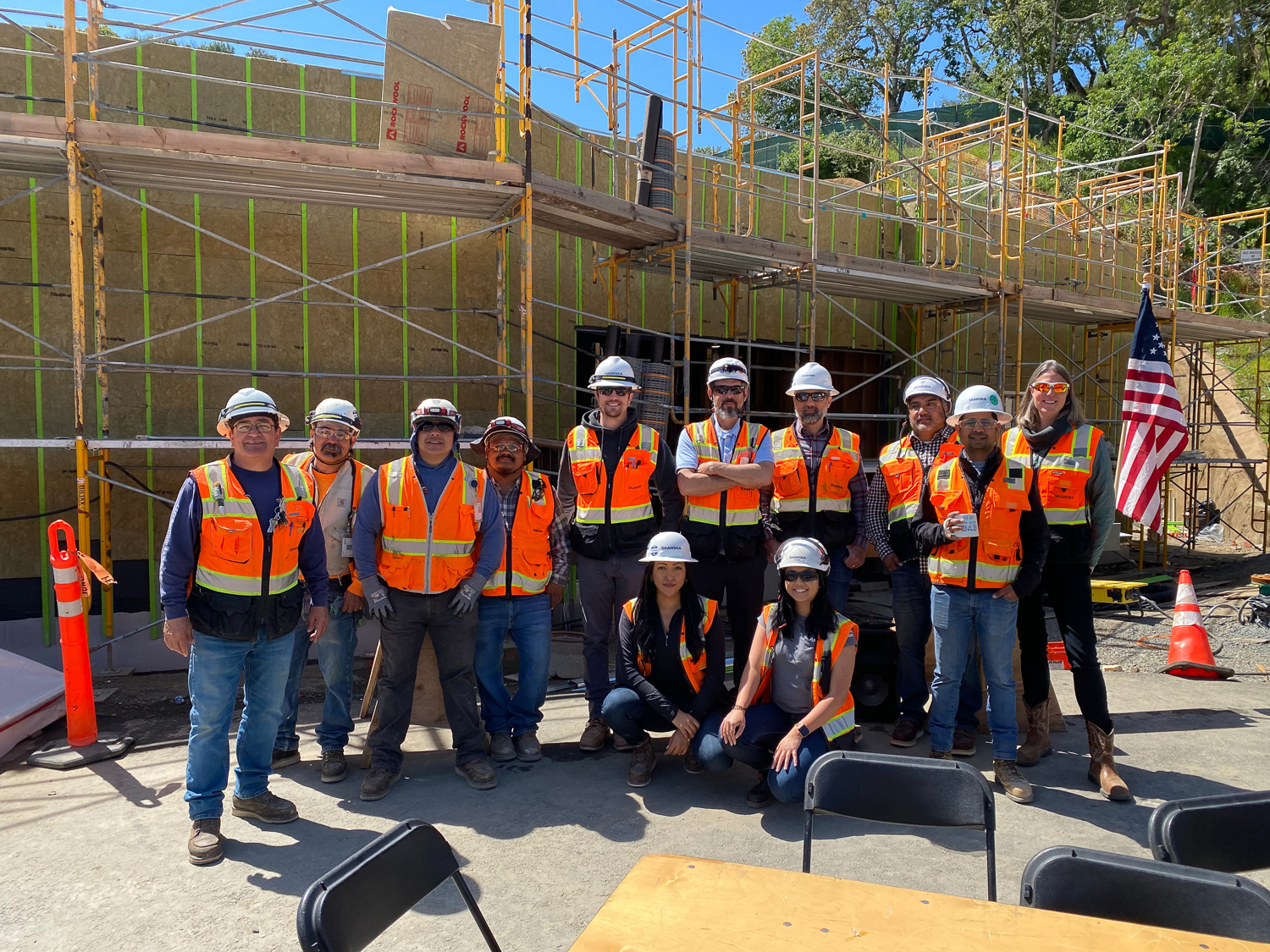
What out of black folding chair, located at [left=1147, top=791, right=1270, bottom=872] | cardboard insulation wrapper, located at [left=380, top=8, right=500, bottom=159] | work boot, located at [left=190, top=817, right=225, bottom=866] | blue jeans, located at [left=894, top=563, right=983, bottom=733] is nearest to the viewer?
black folding chair, located at [left=1147, top=791, right=1270, bottom=872]

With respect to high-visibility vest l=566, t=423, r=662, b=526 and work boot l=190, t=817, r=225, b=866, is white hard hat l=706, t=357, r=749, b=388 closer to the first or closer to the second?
high-visibility vest l=566, t=423, r=662, b=526

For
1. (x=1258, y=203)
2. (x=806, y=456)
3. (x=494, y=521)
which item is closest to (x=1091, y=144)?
(x=1258, y=203)

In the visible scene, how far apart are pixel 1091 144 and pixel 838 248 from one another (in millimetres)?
18071

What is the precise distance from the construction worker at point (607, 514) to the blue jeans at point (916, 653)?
148 cm

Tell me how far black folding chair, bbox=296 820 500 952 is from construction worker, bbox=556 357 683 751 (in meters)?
2.78

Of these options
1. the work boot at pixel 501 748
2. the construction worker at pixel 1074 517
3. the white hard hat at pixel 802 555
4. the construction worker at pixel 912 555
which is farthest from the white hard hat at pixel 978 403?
the work boot at pixel 501 748

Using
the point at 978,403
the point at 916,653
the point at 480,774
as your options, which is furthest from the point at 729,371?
the point at 480,774

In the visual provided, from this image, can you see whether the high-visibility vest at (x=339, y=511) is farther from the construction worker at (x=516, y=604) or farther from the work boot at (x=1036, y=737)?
the work boot at (x=1036, y=737)

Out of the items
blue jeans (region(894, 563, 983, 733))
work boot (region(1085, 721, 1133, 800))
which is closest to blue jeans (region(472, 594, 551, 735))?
blue jeans (region(894, 563, 983, 733))

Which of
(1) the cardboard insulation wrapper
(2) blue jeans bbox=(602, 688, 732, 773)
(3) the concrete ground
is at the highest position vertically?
(1) the cardboard insulation wrapper

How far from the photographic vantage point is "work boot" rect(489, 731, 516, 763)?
4.93 m

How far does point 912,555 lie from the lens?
5125mm

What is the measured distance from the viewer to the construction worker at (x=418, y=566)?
4535 mm

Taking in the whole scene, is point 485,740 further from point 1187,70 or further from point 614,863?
point 1187,70
